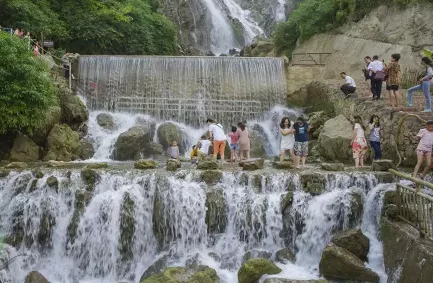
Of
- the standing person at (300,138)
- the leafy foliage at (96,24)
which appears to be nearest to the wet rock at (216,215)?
the standing person at (300,138)

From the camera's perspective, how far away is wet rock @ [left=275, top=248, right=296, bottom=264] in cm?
979

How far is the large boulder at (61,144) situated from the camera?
14.9 meters

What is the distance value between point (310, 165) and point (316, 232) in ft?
11.5

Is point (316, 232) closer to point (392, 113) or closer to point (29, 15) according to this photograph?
point (392, 113)

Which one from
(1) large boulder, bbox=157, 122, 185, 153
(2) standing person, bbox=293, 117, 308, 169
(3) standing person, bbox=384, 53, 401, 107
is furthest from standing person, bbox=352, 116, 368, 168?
(1) large boulder, bbox=157, 122, 185, 153

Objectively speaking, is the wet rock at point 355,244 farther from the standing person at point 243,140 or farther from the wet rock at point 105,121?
the wet rock at point 105,121

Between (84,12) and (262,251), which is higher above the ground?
(84,12)

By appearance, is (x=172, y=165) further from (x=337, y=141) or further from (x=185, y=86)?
(x=185, y=86)

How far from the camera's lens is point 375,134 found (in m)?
12.6

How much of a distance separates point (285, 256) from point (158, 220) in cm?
295

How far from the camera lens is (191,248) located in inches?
412

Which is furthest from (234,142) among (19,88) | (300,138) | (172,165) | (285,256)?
(19,88)

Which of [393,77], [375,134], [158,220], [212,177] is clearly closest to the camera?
[158,220]

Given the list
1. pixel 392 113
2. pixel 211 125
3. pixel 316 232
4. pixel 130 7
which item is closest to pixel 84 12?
pixel 130 7
